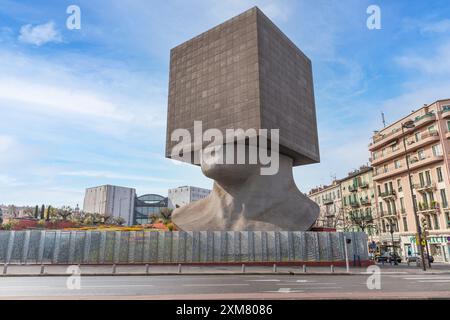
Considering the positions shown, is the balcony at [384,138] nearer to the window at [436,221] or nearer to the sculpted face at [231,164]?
the window at [436,221]

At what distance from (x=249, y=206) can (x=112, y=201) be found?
163m

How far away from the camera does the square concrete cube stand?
3866cm

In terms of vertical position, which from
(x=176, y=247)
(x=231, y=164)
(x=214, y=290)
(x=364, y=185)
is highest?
(x=364, y=185)

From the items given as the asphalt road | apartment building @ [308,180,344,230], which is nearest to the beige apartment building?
apartment building @ [308,180,344,230]

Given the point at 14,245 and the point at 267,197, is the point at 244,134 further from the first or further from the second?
the point at 14,245

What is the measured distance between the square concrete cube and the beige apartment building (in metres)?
14.5

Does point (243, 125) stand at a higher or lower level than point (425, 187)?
higher

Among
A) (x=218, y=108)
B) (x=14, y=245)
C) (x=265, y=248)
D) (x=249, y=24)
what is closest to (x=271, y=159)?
(x=218, y=108)

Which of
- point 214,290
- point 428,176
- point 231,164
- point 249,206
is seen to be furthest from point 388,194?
point 214,290

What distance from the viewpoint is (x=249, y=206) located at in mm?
36875

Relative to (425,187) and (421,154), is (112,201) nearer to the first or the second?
(421,154)

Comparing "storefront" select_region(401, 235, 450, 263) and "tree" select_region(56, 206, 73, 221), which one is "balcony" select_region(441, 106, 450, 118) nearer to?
"storefront" select_region(401, 235, 450, 263)
